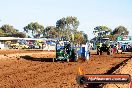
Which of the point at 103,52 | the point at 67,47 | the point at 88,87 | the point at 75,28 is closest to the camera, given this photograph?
the point at 88,87

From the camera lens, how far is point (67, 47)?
29.4 metres

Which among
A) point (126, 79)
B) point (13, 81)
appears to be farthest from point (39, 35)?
point (126, 79)

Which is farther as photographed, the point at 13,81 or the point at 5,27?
the point at 5,27

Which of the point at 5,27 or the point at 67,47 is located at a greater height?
the point at 5,27

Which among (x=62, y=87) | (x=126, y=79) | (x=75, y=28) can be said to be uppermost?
(x=75, y=28)

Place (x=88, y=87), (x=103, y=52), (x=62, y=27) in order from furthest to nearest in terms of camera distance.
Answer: (x=62, y=27) → (x=103, y=52) → (x=88, y=87)

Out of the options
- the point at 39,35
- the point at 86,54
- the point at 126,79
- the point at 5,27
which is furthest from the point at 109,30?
the point at 126,79

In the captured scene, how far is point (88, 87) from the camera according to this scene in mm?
12930

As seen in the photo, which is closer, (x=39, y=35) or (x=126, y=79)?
(x=126, y=79)

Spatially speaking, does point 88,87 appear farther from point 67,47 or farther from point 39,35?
point 39,35

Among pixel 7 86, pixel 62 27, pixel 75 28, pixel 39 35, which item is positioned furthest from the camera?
pixel 39 35

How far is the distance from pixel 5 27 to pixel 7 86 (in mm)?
154431

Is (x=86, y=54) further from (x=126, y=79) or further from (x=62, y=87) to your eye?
(x=126, y=79)

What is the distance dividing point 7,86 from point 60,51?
619 inches
